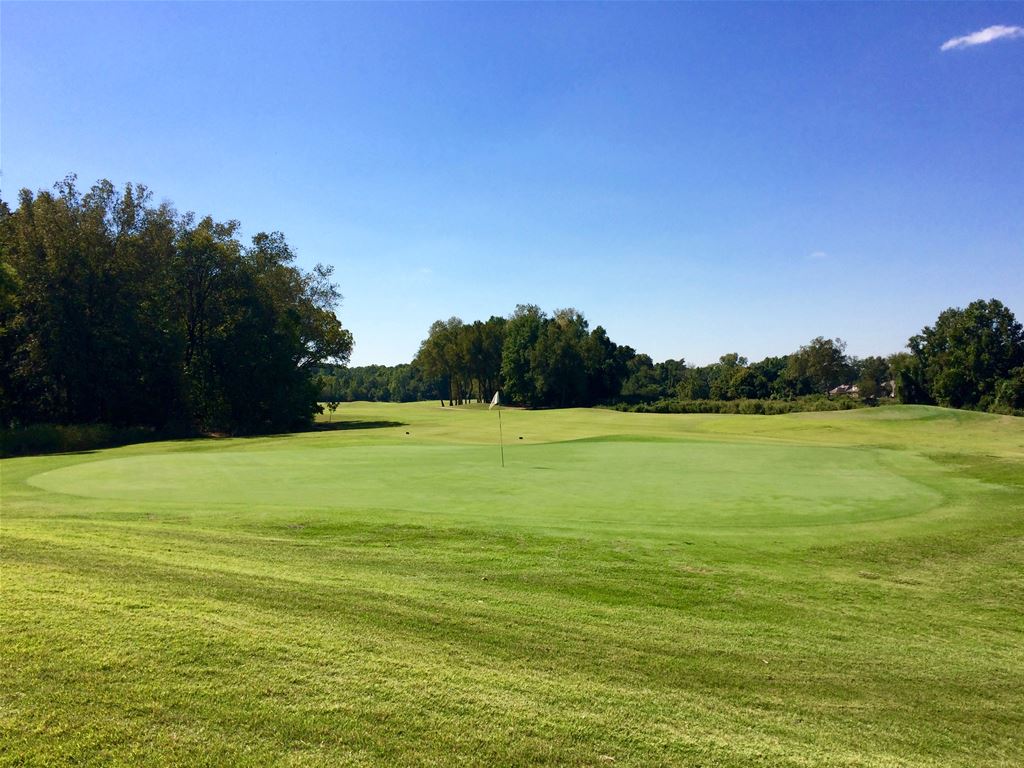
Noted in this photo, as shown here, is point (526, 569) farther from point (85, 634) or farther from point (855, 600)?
point (85, 634)

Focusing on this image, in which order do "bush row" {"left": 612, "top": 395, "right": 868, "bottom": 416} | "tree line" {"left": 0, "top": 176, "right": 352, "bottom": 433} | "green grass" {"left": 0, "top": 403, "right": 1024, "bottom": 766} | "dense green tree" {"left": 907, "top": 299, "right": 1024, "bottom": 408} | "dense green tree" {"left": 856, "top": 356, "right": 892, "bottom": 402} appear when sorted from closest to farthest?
"green grass" {"left": 0, "top": 403, "right": 1024, "bottom": 766}, "tree line" {"left": 0, "top": 176, "right": 352, "bottom": 433}, "bush row" {"left": 612, "top": 395, "right": 868, "bottom": 416}, "dense green tree" {"left": 907, "top": 299, "right": 1024, "bottom": 408}, "dense green tree" {"left": 856, "top": 356, "right": 892, "bottom": 402}

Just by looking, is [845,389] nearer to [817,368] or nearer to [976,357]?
[817,368]

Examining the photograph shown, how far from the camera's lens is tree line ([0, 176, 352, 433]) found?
122ft

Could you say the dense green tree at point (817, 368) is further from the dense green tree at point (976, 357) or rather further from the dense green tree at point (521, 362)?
the dense green tree at point (521, 362)

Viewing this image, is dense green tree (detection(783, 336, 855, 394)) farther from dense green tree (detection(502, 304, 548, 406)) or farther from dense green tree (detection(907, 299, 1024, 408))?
dense green tree (detection(502, 304, 548, 406))

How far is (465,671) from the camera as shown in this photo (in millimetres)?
4977

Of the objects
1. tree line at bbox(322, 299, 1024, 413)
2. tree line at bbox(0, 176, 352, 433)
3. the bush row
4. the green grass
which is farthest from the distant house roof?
the green grass

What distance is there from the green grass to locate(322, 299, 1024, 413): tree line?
195 feet

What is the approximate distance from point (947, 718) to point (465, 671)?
12.9 feet

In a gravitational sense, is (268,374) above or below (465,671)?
above

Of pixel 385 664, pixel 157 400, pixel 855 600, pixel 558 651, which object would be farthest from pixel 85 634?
pixel 157 400

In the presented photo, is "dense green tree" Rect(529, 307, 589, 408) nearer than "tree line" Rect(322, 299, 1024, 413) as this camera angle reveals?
No

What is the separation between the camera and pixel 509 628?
615 centimetres

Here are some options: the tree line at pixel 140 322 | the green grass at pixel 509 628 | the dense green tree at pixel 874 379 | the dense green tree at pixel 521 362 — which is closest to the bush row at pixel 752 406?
the dense green tree at pixel 521 362
